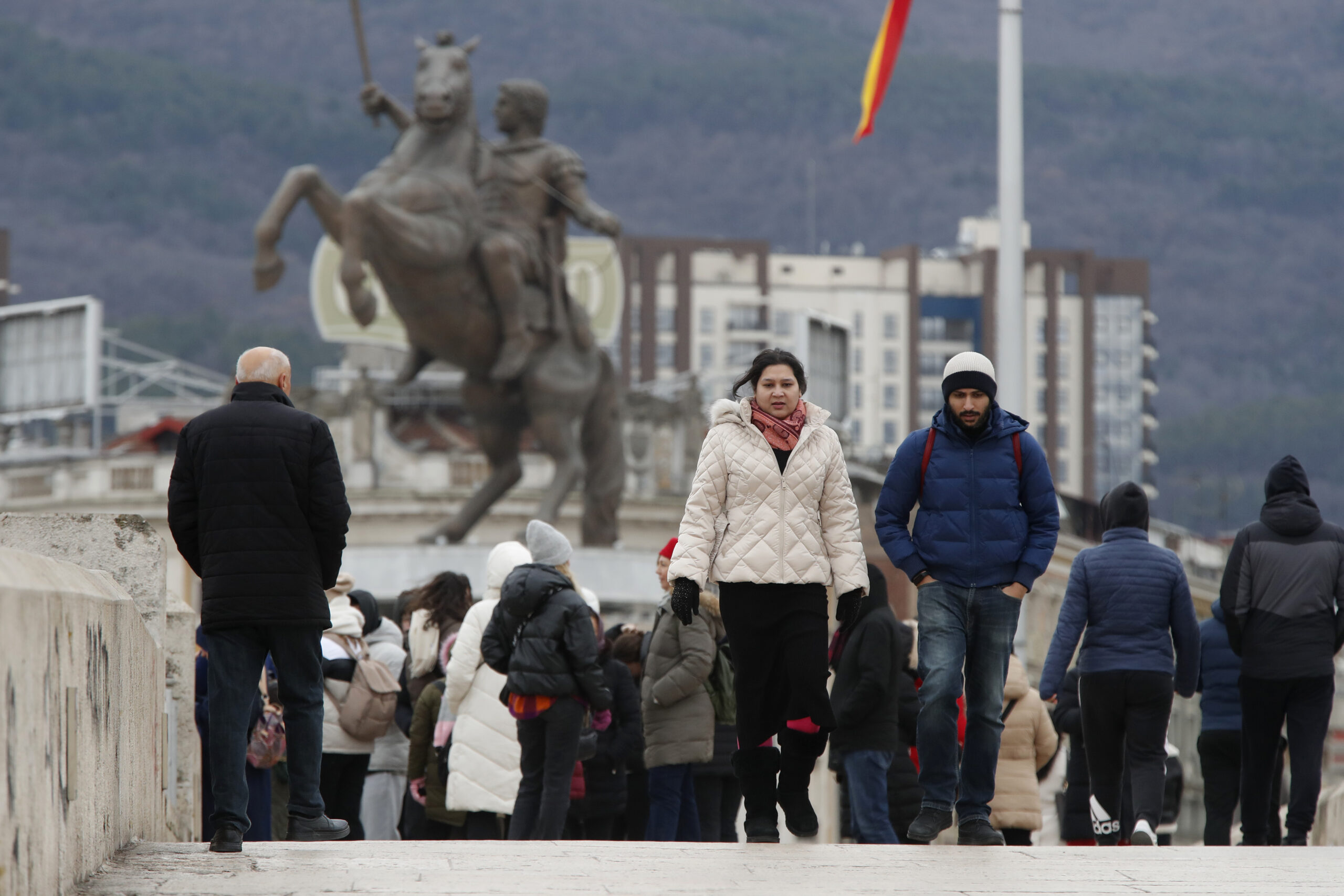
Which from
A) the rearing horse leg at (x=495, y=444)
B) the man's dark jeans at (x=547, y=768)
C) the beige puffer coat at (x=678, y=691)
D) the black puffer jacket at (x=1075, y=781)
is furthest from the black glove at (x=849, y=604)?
the rearing horse leg at (x=495, y=444)

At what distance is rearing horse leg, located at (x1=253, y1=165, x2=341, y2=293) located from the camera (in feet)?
70.1

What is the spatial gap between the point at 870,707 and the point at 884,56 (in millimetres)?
12436

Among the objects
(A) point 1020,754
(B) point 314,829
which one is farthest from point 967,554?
(A) point 1020,754

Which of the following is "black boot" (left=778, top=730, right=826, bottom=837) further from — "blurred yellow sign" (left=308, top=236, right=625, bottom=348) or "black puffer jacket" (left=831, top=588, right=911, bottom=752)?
"blurred yellow sign" (left=308, top=236, right=625, bottom=348)

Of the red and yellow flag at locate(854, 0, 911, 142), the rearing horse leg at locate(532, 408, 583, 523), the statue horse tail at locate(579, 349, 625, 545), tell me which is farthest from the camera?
the statue horse tail at locate(579, 349, 625, 545)

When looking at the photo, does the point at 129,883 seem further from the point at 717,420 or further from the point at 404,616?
the point at 404,616

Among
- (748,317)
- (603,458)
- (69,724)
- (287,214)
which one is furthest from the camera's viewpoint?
(748,317)

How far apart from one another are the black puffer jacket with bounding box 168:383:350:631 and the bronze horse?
12599 millimetres

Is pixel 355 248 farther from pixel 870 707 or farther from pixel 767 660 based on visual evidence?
pixel 767 660

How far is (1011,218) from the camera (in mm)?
18953

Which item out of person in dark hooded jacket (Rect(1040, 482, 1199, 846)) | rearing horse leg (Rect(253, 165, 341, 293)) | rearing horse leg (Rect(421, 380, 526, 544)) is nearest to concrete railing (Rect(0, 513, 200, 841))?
person in dark hooded jacket (Rect(1040, 482, 1199, 846))

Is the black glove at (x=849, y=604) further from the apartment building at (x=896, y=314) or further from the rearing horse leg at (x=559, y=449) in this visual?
the apartment building at (x=896, y=314)

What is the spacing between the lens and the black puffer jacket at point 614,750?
1122cm

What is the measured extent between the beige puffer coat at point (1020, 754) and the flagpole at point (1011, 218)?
238 inches
